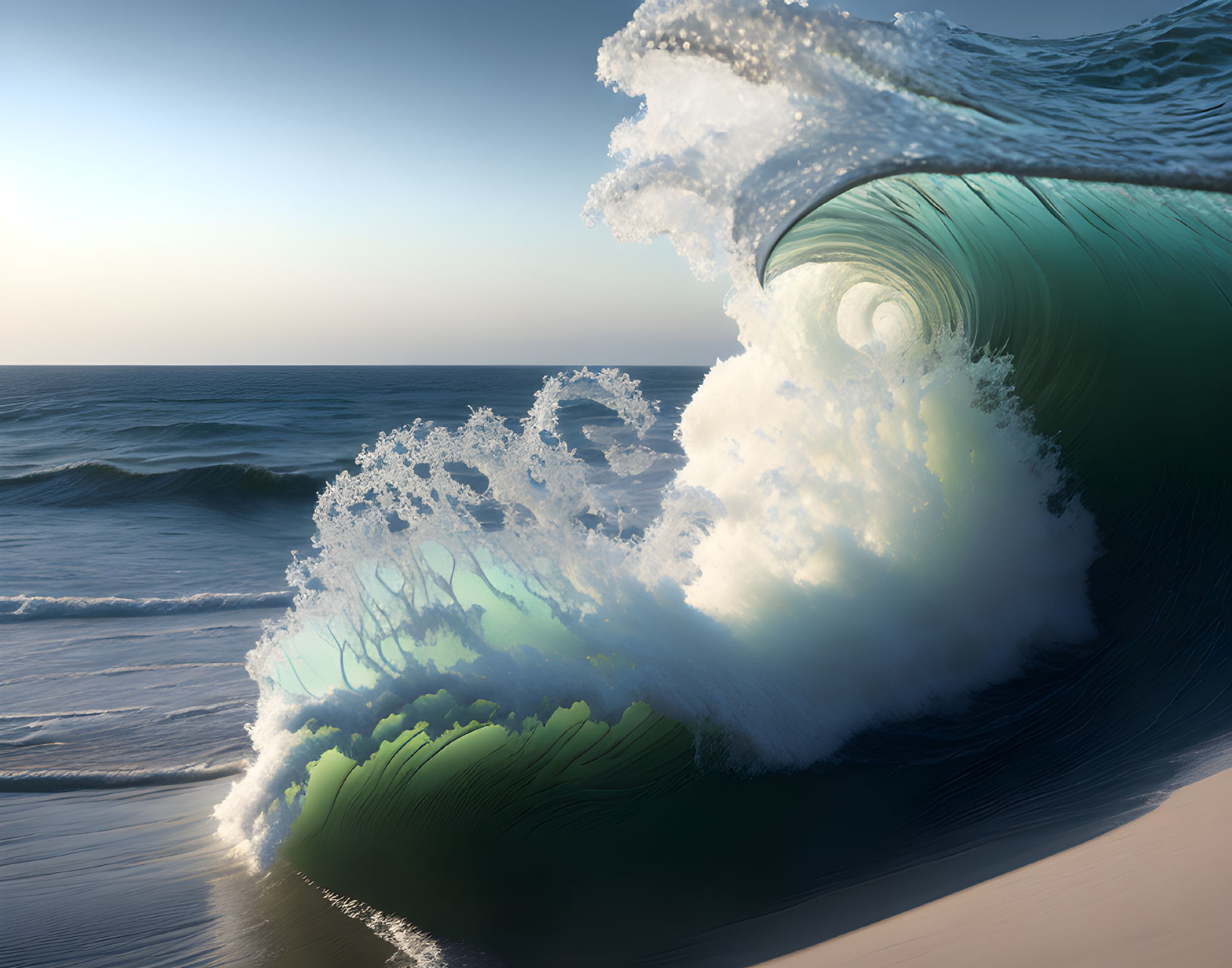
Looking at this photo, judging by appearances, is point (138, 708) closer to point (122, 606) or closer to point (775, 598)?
point (122, 606)

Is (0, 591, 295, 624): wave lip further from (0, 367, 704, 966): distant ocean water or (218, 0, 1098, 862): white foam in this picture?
(218, 0, 1098, 862): white foam

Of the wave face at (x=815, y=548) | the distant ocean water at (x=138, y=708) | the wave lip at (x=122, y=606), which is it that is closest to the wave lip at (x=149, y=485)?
the distant ocean water at (x=138, y=708)

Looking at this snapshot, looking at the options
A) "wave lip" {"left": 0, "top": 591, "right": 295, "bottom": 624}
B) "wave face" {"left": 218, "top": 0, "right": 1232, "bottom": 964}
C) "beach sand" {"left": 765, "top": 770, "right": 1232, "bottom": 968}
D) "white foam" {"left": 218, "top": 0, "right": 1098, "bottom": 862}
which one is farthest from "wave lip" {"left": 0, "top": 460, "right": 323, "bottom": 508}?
"beach sand" {"left": 765, "top": 770, "right": 1232, "bottom": 968}

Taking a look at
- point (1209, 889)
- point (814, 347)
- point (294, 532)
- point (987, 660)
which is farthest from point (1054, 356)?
point (294, 532)

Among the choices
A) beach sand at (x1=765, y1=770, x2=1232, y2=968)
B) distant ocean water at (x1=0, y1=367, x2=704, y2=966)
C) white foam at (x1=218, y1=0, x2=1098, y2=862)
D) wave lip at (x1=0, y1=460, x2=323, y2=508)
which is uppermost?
white foam at (x1=218, y1=0, x2=1098, y2=862)

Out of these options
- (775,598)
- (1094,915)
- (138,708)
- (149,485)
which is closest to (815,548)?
(775,598)
